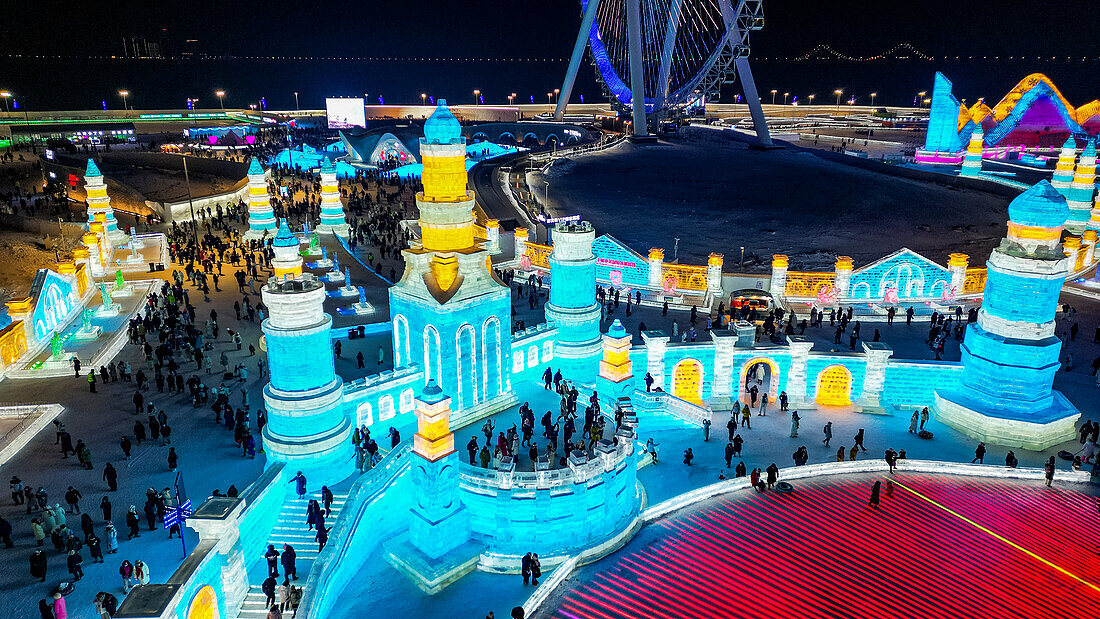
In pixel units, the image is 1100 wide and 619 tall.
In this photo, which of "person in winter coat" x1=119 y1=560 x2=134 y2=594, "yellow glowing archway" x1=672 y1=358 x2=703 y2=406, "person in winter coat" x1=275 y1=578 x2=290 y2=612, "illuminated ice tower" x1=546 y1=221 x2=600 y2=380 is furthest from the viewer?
"yellow glowing archway" x1=672 y1=358 x2=703 y2=406

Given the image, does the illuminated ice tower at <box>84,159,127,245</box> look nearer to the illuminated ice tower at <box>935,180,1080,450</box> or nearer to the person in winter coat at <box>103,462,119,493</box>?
the person in winter coat at <box>103,462,119,493</box>

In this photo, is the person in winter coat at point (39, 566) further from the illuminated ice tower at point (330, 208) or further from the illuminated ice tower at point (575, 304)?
the illuminated ice tower at point (330, 208)

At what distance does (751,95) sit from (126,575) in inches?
2573

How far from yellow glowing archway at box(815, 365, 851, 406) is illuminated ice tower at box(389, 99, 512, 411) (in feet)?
37.3

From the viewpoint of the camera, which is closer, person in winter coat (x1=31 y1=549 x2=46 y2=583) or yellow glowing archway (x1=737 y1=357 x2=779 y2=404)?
person in winter coat (x1=31 y1=549 x2=46 y2=583)

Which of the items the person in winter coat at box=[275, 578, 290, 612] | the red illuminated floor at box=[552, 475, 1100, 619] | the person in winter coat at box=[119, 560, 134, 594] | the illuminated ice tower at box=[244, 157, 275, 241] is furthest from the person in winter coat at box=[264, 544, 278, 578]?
the illuminated ice tower at box=[244, 157, 275, 241]

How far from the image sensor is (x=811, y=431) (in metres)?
22.0

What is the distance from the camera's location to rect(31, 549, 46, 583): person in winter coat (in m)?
13.3

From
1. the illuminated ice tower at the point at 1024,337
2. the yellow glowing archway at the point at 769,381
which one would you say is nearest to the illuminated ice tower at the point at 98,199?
the yellow glowing archway at the point at 769,381

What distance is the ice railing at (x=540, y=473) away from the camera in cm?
1619

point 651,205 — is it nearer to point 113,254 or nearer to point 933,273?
point 933,273

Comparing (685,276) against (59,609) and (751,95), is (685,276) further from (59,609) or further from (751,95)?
(751,95)

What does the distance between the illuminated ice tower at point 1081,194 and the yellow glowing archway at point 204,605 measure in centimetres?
4232

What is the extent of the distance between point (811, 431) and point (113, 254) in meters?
33.3
